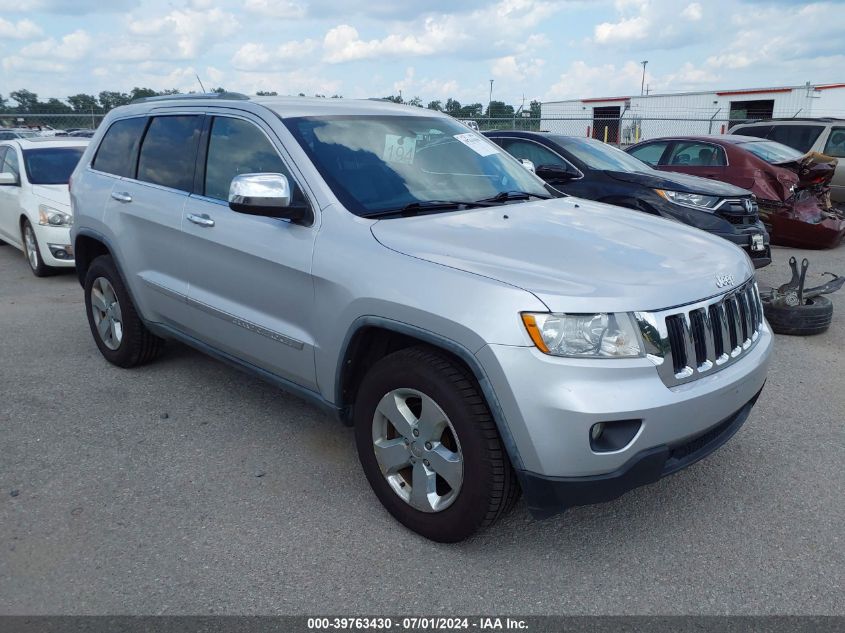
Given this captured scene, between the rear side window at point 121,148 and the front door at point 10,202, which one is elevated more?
the rear side window at point 121,148

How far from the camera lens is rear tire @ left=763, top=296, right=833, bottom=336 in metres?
5.84

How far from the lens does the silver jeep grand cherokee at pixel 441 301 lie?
255 cm

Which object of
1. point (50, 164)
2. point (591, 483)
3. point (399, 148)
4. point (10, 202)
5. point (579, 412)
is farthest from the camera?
point (50, 164)

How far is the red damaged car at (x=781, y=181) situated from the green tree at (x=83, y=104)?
63.6 feet

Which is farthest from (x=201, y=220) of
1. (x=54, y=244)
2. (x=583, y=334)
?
(x=54, y=244)

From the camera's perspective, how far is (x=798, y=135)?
41.7 ft

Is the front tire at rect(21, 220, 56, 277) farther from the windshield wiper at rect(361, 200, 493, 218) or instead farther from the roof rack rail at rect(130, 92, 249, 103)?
the windshield wiper at rect(361, 200, 493, 218)

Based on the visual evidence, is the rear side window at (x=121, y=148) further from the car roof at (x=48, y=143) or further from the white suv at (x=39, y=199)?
the car roof at (x=48, y=143)

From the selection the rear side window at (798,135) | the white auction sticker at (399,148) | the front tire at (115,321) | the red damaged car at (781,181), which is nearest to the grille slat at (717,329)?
the white auction sticker at (399,148)

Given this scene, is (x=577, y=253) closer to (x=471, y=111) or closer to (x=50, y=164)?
(x=50, y=164)

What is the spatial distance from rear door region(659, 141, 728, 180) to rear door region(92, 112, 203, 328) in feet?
25.3

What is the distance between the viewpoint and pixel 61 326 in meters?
6.29

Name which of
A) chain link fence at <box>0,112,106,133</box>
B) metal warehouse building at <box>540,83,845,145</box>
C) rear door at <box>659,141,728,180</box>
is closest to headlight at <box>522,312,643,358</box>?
rear door at <box>659,141,728,180</box>

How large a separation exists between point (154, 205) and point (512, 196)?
2.14 meters
